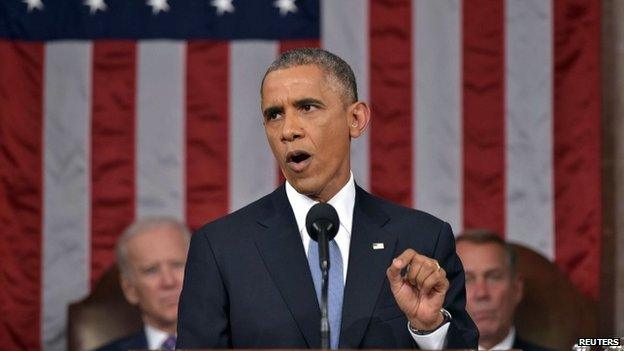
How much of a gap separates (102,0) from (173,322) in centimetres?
144

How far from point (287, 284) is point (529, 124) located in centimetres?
261

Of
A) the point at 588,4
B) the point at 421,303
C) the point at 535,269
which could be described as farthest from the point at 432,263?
the point at 588,4

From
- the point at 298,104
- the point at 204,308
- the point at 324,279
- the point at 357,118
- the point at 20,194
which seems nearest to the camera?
the point at 324,279

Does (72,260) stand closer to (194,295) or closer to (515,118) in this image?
Result: (515,118)

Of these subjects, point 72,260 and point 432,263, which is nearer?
point 432,263

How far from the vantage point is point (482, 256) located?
458 centimetres

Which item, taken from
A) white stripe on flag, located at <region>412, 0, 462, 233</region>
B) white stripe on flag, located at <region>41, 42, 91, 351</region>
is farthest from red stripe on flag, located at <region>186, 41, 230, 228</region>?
white stripe on flag, located at <region>412, 0, 462, 233</region>

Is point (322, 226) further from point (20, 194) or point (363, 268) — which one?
point (20, 194)

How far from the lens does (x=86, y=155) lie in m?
4.73


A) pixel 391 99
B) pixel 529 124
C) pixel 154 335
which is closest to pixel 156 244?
pixel 154 335

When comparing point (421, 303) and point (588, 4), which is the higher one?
point (588, 4)

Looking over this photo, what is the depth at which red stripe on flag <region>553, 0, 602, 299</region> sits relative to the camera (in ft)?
15.5

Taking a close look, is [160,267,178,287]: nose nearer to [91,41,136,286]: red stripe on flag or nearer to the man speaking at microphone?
[91,41,136,286]: red stripe on flag

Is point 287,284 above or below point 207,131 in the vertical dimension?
below
